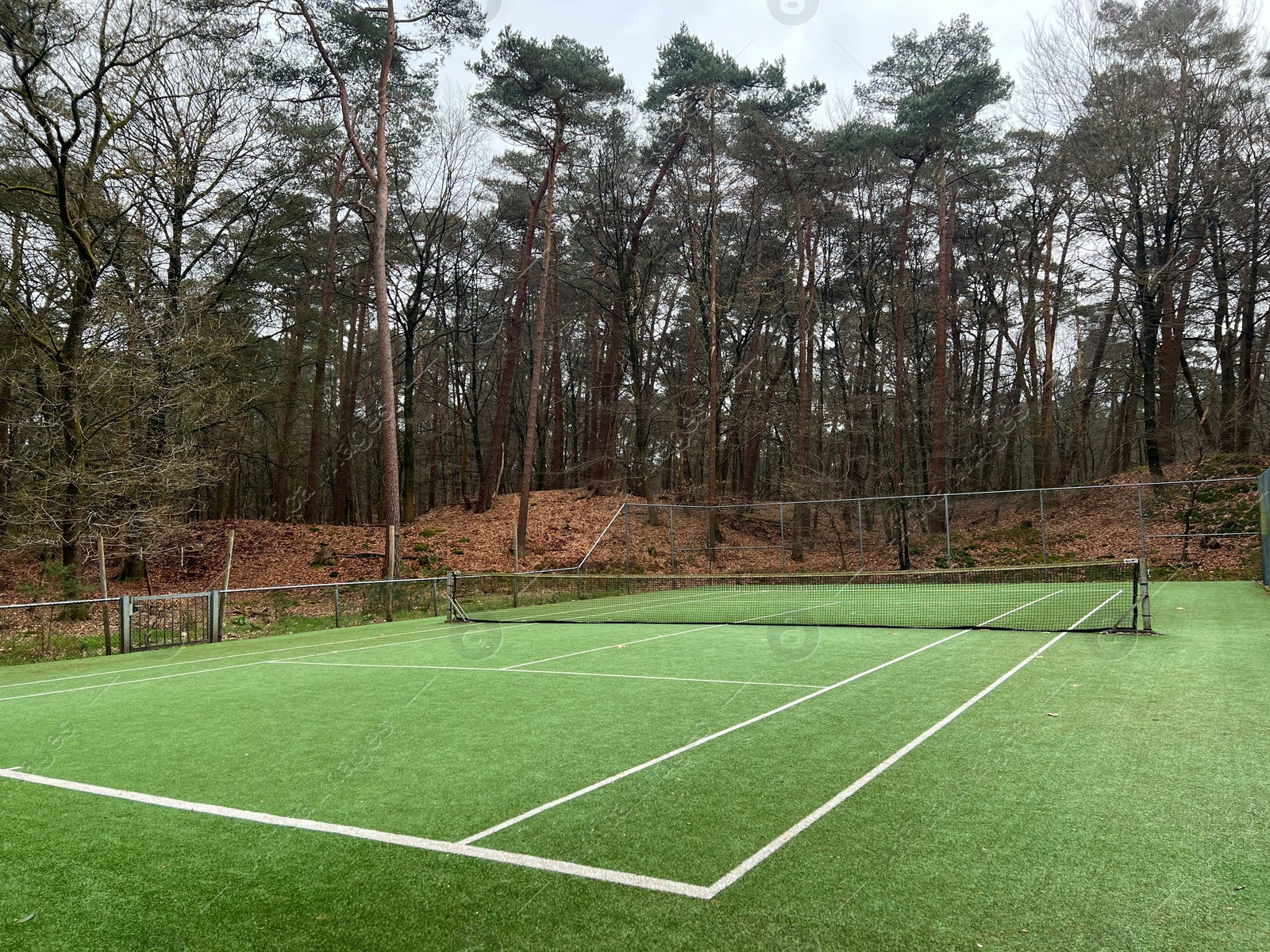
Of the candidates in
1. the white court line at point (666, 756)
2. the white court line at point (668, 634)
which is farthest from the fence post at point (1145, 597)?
the white court line at point (666, 756)

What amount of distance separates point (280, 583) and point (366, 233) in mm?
11888

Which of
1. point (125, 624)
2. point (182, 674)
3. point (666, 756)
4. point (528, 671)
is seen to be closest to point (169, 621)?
point (125, 624)

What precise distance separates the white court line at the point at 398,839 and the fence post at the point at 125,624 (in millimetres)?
7395

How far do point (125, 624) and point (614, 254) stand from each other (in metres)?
19.7

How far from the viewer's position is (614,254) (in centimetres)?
2748

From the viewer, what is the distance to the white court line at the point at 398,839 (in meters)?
3.36

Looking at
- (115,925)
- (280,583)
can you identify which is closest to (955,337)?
(280,583)

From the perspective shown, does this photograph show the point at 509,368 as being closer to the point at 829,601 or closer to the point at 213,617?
the point at 829,601

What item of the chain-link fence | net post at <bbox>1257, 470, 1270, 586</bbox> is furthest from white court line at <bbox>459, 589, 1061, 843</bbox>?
the chain-link fence

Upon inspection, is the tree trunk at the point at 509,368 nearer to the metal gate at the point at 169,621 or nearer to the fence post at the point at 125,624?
the metal gate at the point at 169,621

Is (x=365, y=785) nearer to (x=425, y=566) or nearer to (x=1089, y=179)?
(x=425, y=566)

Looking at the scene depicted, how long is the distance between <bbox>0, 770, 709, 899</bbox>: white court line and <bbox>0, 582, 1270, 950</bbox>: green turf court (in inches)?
0.8

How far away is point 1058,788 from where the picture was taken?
4.47 meters

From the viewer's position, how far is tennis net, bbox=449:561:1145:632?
1314 centimetres
